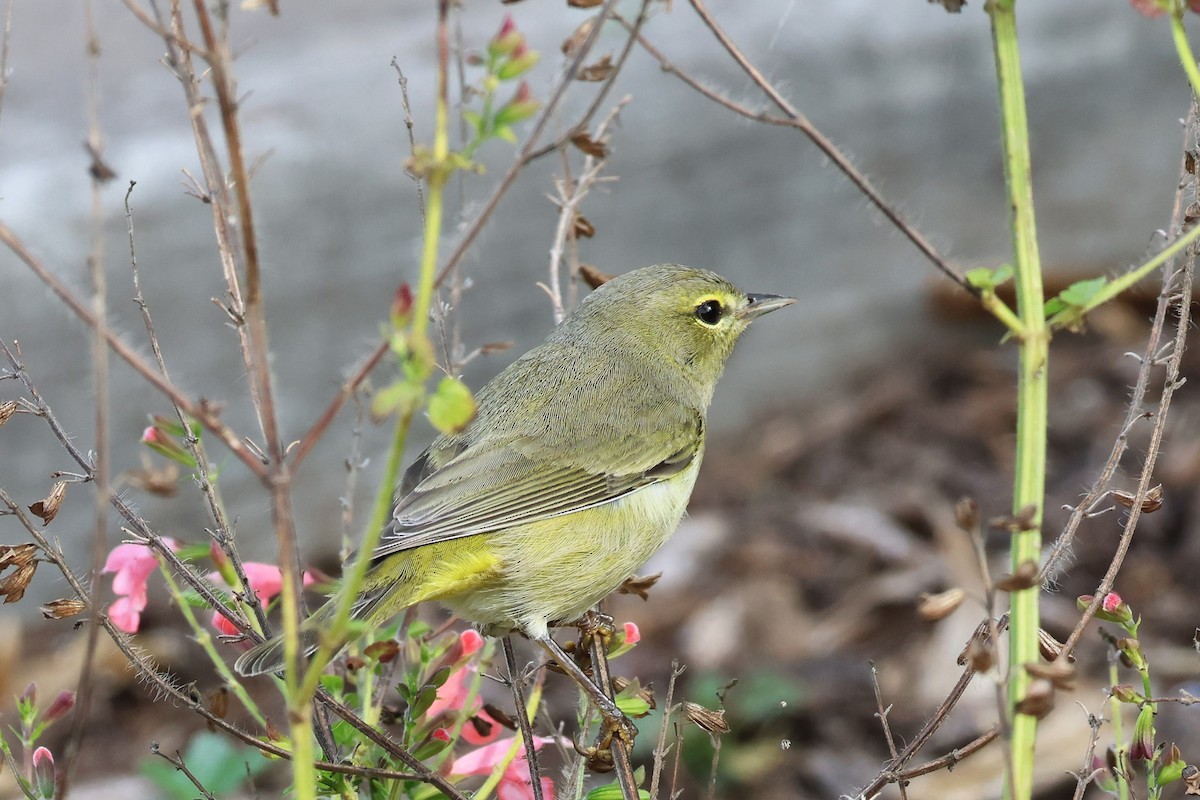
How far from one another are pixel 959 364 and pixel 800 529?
1277 millimetres

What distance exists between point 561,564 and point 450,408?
5.52 feet

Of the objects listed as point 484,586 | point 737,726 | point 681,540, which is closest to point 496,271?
point 681,540

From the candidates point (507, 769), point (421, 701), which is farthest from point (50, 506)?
point (507, 769)

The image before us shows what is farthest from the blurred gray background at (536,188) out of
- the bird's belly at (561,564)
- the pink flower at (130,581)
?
the pink flower at (130,581)

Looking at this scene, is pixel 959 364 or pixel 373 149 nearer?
pixel 373 149

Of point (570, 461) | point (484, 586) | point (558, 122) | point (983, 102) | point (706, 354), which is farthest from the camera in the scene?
point (983, 102)

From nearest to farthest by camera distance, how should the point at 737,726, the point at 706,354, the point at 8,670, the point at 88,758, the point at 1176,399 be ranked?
the point at 706,354 < the point at 737,726 < the point at 88,758 < the point at 8,670 < the point at 1176,399

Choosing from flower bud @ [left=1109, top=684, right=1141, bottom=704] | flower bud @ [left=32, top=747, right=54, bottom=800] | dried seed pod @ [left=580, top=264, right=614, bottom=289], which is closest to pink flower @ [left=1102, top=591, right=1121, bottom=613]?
flower bud @ [left=1109, top=684, right=1141, bottom=704]

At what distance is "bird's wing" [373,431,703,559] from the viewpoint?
2.83m

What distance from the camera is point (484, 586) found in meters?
2.84

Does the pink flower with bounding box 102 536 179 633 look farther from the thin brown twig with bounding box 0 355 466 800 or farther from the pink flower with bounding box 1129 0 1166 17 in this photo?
the pink flower with bounding box 1129 0 1166 17

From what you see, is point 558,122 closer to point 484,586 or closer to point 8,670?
point 484,586

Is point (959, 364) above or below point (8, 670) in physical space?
above

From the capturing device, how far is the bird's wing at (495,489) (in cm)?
283
